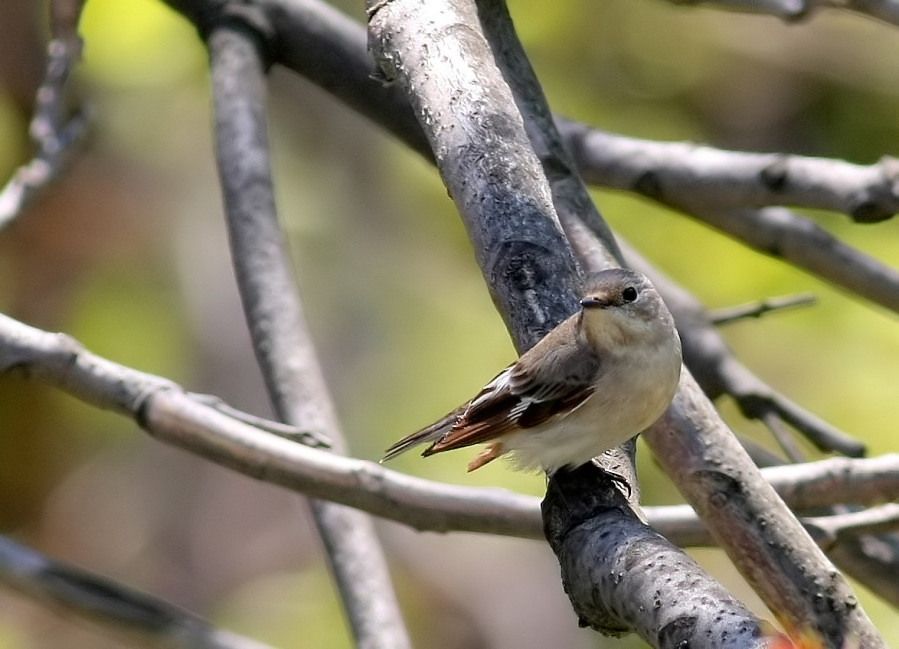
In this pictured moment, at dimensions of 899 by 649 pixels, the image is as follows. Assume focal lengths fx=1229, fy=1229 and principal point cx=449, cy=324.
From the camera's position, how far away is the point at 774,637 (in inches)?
49.9

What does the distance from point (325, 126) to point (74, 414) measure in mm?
1755

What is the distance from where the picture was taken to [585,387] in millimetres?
2453

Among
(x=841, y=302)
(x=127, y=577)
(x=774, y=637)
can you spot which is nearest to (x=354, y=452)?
(x=127, y=577)

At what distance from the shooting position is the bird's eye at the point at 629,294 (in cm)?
239

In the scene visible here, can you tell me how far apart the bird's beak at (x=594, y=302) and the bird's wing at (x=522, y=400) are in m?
0.11

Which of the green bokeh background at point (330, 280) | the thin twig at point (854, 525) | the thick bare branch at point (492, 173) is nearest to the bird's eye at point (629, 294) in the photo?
the thick bare branch at point (492, 173)

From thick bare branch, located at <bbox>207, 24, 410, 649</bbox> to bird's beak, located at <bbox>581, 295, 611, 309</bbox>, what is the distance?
2.52 ft

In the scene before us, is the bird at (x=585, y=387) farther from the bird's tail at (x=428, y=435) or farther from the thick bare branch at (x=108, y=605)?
the thick bare branch at (x=108, y=605)

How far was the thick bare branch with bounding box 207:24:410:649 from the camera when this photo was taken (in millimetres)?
2576

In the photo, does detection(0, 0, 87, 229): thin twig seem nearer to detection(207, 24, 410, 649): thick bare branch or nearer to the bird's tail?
detection(207, 24, 410, 649): thick bare branch

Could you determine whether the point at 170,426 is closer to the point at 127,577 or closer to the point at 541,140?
the point at 541,140

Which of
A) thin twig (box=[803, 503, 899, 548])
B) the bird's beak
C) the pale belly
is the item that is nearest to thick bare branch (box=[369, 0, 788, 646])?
the bird's beak

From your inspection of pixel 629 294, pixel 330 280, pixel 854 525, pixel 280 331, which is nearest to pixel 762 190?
pixel 629 294


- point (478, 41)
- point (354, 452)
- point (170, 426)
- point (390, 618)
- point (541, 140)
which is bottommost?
point (354, 452)
